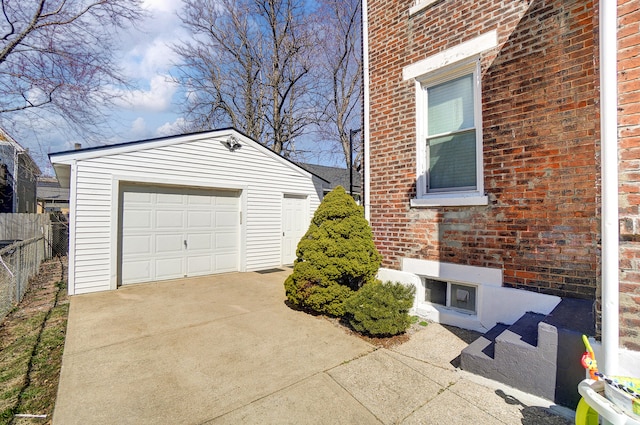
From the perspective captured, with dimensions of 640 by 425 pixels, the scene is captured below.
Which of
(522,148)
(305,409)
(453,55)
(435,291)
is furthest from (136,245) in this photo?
(522,148)

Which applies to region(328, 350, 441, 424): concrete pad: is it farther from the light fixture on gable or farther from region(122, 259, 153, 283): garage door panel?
the light fixture on gable

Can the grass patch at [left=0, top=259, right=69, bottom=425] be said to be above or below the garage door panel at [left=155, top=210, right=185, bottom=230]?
below

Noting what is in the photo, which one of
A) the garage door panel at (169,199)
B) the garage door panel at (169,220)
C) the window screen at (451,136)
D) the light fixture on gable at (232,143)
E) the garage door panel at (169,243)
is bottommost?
the garage door panel at (169,243)

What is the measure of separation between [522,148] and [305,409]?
11.6ft

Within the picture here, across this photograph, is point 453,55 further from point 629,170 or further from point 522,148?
point 629,170

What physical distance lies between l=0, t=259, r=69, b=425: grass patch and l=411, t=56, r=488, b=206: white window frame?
4.60 m

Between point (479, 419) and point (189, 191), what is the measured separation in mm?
7264

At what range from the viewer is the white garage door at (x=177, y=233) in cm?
688

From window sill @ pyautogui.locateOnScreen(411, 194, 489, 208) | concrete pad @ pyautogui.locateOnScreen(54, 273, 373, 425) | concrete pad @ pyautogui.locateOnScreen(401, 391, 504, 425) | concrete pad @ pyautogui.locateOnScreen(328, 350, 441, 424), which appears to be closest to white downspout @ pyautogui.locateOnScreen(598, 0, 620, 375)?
concrete pad @ pyautogui.locateOnScreen(401, 391, 504, 425)

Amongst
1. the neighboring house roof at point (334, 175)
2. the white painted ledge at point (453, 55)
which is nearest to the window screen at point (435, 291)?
the white painted ledge at point (453, 55)

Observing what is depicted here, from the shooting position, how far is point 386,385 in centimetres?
277

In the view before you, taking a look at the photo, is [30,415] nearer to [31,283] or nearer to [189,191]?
[189,191]

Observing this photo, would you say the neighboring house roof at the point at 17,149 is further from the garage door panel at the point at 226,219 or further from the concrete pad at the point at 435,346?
the concrete pad at the point at 435,346

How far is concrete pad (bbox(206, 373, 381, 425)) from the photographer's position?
2299 millimetres
